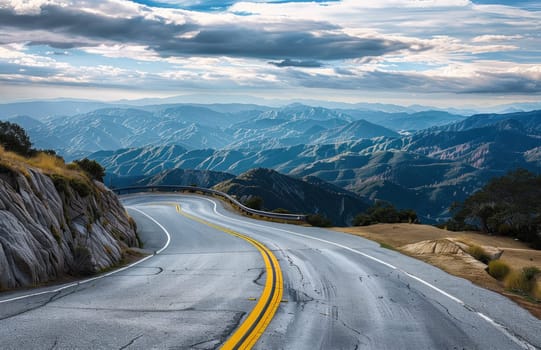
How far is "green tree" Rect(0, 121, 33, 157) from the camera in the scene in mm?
21375

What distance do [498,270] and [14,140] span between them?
2208 centimetres

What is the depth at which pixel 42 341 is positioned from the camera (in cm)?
639

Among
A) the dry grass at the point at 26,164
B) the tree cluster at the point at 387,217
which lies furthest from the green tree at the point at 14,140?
the tree cluster at the point at 387,217

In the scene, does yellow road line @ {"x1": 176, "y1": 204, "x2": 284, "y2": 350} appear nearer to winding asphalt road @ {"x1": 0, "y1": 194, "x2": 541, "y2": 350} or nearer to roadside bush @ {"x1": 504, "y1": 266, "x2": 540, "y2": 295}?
winding asphalt road @ {"x1": 0, "y1": 194, "x2": 541, "y2": 350}

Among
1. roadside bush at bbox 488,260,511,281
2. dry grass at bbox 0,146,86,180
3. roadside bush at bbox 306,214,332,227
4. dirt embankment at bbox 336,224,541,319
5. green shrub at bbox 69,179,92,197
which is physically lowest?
roadside bush at bbox 306,214,332,227

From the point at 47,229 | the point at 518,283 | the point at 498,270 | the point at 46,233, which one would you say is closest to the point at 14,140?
the point at 47,229

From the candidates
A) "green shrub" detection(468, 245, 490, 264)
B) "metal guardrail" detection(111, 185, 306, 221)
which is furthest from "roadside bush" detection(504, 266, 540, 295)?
"metal guardrail" detection(111, 185, 306, 221)

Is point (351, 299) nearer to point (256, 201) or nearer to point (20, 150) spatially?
point (20, 150)

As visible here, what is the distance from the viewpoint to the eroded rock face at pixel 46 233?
34.8ft

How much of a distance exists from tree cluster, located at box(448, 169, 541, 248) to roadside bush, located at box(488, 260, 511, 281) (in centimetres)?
2053

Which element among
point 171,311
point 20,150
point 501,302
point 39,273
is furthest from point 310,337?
point 20,150

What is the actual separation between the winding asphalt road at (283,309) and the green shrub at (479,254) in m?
2.53

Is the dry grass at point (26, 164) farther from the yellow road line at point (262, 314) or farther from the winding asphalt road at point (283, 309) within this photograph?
the yellow road line at point (262, 314)

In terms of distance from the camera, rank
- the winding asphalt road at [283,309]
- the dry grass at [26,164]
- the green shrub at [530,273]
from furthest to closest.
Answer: the dry grass at [26,164] → the green shrub at [530,273] → the winding asphalt road at [283,309]
